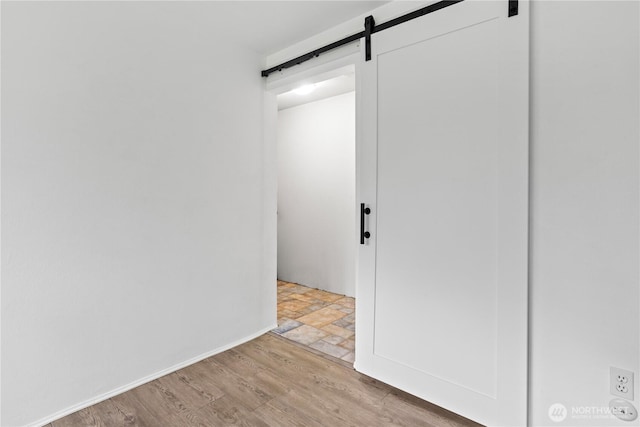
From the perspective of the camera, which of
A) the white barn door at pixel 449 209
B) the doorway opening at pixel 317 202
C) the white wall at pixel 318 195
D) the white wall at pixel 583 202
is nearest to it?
the white wall at pixel 583 202

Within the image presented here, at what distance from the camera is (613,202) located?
4.87 ft

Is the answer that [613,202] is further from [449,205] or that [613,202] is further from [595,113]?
[449,205]

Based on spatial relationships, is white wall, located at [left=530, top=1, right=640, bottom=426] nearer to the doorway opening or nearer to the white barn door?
the white barn door

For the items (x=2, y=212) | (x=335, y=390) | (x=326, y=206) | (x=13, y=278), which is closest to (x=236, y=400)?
(x=335, y=390)

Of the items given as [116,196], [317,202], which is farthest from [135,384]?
[317,202]

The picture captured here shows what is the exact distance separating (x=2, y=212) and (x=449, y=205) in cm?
244

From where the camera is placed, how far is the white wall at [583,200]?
4.77 ft

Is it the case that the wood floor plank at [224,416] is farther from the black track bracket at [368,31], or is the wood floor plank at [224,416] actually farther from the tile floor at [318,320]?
the black track bracket at [368,31]

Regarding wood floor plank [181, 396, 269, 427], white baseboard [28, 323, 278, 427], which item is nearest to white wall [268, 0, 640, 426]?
wood floor plank [181, 396, 269, 427]

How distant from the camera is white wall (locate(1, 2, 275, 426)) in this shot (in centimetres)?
175

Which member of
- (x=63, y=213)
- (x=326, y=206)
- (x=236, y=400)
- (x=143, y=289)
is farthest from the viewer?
(x=326, y=206)

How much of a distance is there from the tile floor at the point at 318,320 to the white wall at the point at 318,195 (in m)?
0.31

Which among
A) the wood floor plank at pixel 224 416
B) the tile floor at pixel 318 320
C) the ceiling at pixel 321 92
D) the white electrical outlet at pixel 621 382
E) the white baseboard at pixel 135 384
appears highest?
the ceiling at pixel 321 92

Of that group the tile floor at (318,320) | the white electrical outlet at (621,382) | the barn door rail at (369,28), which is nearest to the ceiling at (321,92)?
the barn door rail at (369,28)
